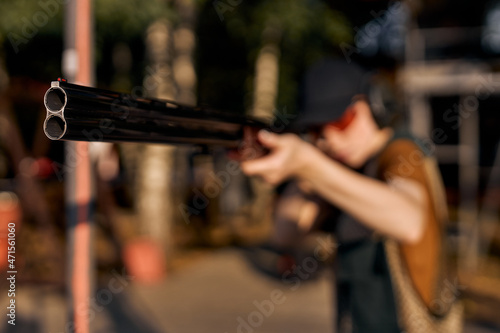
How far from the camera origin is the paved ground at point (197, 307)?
5332 millimetres

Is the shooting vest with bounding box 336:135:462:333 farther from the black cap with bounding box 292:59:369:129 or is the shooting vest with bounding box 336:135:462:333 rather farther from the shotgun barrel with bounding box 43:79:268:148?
the shotgun barrel with bounding box 43:79:268:148

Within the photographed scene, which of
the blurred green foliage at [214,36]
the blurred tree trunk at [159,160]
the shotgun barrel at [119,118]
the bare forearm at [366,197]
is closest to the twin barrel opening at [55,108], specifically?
the shotgun barrel at [119,118]

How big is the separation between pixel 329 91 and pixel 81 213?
42.3 inches

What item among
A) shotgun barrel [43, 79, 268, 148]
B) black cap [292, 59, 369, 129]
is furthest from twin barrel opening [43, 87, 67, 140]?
black cap [292, 59, 369, 129]

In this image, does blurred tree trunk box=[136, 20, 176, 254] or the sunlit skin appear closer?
the sunlit skin

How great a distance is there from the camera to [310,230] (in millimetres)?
2717

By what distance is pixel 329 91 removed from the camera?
2.26 m

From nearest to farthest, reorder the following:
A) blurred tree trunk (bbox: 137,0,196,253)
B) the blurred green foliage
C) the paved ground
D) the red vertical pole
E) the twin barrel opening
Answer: the twin barrel opening < the red vertical pole < the paved ground < the blurred green foliage < blurred tree trunk (bbox: 137,0,196,253)

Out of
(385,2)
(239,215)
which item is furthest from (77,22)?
(239,215)

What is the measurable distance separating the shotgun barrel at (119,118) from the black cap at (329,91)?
0.68m

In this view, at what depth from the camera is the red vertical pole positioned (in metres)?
1.98

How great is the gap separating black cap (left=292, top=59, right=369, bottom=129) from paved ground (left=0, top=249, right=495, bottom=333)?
3.45 metres

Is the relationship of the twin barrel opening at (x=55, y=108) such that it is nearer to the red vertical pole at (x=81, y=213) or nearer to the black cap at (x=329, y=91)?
the red vertical pole at (x=81, y=213)

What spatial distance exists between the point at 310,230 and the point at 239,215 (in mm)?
10417
